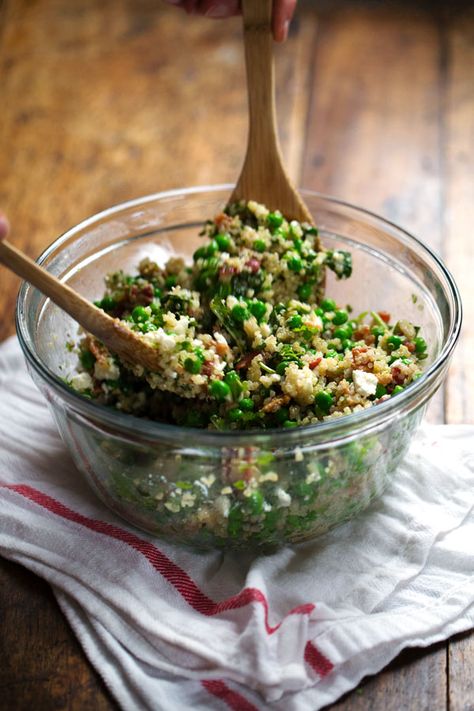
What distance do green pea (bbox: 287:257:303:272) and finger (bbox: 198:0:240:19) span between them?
2.68 feet

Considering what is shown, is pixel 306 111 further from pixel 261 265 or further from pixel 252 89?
pixel 261 265

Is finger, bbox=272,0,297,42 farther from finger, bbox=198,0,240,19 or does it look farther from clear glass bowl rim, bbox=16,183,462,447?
clear glass bowl rim, bbox=16,183,462,447

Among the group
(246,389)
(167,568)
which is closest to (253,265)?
(246,389)

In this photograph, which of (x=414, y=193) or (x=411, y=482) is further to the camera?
(x=414, y=193)

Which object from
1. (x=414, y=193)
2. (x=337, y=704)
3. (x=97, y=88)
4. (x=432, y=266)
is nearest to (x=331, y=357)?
(x=432, y=266)

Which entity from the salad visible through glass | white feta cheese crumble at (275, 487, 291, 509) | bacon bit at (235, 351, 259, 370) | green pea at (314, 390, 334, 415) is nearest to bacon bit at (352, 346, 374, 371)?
the salad visible through glass

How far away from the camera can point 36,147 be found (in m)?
3.46

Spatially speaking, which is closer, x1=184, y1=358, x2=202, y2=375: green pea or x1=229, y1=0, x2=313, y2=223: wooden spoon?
x1=184, y1=358, x2=202, y2=375: green pea

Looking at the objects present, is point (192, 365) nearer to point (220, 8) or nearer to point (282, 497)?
point (282, 497)

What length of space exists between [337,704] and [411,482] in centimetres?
62

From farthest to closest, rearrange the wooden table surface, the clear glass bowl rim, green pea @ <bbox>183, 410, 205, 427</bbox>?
the wooden table surface
green pea @ <bbox>183, 410, 205, 427</bbox>
the clear glass bowl rim

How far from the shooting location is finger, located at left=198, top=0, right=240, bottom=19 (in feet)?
7.88

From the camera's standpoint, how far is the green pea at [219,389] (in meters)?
1.84

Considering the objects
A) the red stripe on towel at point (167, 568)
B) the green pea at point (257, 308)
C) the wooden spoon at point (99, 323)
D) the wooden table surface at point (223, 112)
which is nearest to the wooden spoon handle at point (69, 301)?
the wooden spoon at point (99, 323)
